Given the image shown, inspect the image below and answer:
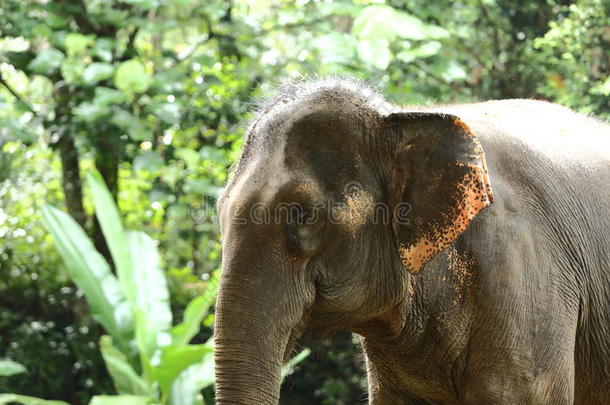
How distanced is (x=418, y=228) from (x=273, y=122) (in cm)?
47

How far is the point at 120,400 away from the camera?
14.6 ft

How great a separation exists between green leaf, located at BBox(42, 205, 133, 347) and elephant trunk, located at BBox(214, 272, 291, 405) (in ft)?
10.5

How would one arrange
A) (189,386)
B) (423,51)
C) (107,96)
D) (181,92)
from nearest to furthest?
(423,51)
(107,96)
(189,386)
(181,92)

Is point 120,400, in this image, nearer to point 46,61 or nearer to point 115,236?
point 115,236

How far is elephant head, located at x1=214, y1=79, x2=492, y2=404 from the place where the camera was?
2160 millimetres

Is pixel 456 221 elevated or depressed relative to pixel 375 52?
elevated

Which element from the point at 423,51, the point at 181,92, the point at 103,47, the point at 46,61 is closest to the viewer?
the point at 423,51

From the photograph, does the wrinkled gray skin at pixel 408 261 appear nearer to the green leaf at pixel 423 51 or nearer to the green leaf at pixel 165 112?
the green leaf at pixel 423 51

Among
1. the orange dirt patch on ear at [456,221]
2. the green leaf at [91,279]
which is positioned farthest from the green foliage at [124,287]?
the orange dirt patch on ear at [456,221]

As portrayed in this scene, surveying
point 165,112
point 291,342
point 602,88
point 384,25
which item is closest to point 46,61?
point 165,112

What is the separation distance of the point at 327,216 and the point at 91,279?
3.25 m

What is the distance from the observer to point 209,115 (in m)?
5.91

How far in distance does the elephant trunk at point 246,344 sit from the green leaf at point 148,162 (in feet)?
8.90

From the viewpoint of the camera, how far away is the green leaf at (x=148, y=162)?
189 inches
